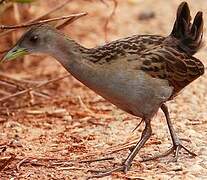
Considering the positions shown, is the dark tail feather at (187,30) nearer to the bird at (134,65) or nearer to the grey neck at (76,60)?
the bird at (134,65)

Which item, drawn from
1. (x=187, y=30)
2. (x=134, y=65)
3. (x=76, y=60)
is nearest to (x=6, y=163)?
(x=76, y=60)

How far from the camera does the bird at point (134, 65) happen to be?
14.4 ft

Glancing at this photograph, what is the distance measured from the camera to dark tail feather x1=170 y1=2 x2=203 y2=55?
479 centimetres

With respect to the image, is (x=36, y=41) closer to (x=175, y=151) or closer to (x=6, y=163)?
→ (x=6, y=163)

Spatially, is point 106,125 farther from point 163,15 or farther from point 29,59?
point 163,15

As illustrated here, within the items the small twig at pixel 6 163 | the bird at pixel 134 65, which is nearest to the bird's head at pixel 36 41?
the bird at pixel 134 65

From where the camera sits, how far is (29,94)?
20.3 ft

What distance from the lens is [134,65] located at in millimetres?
4434

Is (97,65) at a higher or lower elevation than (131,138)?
higher

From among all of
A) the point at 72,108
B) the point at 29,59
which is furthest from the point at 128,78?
the point at 29,59

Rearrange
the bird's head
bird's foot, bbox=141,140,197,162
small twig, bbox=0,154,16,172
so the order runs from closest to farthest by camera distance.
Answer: small twig, bbox=0,154,16,172 < the bird's head < bird's foot, bbox=141,140,197,162

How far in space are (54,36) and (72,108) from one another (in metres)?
1.50

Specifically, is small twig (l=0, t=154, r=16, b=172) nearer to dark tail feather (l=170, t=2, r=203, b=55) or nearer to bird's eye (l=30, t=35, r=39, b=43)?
bird's eye (l=30, t=35, r=39, b=43)

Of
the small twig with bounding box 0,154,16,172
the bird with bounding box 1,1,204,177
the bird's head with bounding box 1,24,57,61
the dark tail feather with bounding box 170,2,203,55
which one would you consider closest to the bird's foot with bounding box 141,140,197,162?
the bird with bounding box 1,1,204,177
